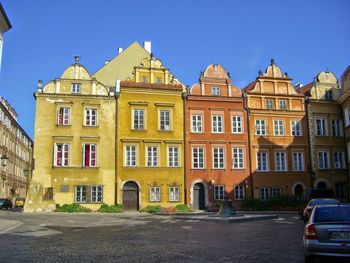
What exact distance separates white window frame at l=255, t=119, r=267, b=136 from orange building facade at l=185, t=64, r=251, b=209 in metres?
1.27

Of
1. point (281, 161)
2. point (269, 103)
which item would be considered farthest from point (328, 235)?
point (269, 103)

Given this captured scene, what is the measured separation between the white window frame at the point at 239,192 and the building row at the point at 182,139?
0.10 m

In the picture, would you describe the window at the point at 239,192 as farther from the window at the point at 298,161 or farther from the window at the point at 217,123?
the window at the point at 298,161

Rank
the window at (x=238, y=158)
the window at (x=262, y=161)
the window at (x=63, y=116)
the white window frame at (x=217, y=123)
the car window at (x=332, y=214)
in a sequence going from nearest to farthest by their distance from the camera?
the car window at (x=332, y=214)
the window at (x=63, y=116)
the window at (x=238, y=158)
the white window frame at (x=217, y=123)
the window at (x=262, y=161)

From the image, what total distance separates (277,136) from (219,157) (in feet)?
21.2

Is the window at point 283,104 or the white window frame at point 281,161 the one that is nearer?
the white window frame at point 281,161

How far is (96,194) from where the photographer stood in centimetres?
3819

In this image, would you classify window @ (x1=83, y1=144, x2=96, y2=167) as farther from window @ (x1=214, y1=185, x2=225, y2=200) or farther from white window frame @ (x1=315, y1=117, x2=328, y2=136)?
white window frame @ (x1=315, y1=117, x2=328, y2=136)

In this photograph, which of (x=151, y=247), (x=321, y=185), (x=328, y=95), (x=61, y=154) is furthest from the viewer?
(x=328, y=95)

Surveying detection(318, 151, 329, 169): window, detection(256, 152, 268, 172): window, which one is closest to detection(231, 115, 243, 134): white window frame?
detection(256, 152, 268, 172): window

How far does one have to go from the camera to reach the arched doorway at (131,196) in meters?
38.9

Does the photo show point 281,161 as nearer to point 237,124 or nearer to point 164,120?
point 237,124

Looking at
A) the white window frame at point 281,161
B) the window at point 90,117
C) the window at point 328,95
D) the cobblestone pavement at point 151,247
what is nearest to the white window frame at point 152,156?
the window at point 90,117

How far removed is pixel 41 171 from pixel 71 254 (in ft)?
88.7
